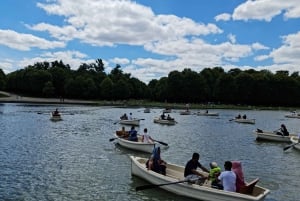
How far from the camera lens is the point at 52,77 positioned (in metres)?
170

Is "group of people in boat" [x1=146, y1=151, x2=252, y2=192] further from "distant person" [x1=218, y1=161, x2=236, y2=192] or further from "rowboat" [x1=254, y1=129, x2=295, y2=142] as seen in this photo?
"rowboat" [x1=254, y1=129, x2=295, y2=142]

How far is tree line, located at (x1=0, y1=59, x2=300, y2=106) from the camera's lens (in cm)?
15388

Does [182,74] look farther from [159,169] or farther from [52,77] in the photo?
[159,169]

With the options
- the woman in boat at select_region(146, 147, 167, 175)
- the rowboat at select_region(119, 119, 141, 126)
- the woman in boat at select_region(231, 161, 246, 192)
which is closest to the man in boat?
the woman in boat at select_region(231, 161, 246, 192)

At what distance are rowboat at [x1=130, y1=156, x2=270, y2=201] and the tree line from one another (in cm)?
13287

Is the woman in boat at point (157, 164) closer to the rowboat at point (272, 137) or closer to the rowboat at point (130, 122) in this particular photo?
the rowboat at point (272, 137)

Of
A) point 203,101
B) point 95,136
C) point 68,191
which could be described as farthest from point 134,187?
point 203,101

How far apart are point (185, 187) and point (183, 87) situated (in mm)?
138059

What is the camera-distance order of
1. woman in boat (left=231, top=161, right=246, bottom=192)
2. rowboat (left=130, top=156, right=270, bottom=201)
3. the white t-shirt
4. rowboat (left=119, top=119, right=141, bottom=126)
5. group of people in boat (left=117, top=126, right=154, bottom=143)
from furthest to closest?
rowboat (left=119, top=119, right=141, bottom=126)
group of people in boat (left=117, top=126, right=154, bottom=143)
woman in boat (left=231, top=161, right=246, bottom=192)
the white t-shirt
rowboat (left=130, top=156, right=270, bottom=201)

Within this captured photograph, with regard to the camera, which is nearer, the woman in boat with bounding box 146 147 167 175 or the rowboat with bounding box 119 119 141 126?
the woman in boat with bounding box 146 147 167 175

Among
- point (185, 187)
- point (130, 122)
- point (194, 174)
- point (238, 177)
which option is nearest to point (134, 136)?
point (194, 174)

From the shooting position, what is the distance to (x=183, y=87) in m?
157

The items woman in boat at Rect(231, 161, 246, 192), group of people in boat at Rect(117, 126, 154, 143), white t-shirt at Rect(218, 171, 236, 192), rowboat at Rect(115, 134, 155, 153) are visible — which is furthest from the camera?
group of people in boat at Rect(117, 126, 154, 143)

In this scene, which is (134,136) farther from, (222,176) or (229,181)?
(229,181)
